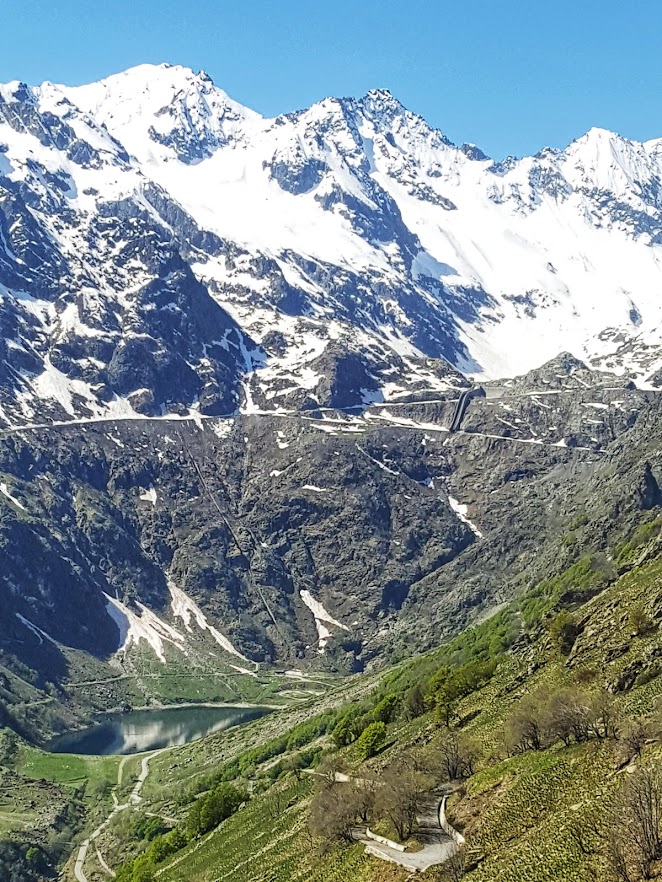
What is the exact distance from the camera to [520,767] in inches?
2672

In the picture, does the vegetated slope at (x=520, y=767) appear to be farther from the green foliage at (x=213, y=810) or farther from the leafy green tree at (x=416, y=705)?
the green foliage at (x=213, y=810)

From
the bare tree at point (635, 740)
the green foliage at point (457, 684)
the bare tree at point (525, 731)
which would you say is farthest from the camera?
the green foliage at point (457, 684)

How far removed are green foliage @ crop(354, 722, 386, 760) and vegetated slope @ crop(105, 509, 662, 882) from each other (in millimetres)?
464

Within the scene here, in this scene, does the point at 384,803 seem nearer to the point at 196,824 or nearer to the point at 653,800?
the point at 653,800

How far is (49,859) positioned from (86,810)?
1321 inches

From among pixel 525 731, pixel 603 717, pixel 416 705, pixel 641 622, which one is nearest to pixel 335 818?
pixel 525 731

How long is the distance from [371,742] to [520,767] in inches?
1764

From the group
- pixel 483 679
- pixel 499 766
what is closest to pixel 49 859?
pixel 483 679

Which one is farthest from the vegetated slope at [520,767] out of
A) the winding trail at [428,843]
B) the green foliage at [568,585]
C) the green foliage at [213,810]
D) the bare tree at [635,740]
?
the green foliage at [568,585]

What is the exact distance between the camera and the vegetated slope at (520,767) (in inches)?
1943

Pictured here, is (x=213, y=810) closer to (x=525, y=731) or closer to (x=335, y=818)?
(x=335, y=818)

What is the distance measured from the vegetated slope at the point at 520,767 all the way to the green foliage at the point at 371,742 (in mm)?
464

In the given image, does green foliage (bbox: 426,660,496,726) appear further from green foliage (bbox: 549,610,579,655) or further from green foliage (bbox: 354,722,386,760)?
green foliage (bbox: 549,610,579,655)

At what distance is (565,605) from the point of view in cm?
13000
